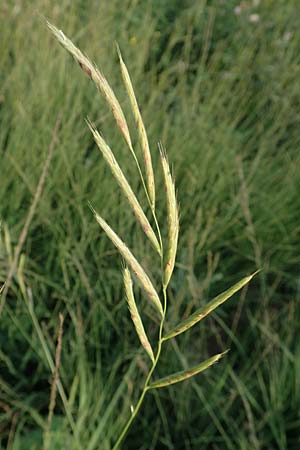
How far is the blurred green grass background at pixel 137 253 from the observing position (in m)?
2.00

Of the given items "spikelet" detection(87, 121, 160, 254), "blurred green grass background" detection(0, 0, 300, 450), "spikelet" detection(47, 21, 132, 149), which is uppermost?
"spikelet" detection(47, 21, 132, 149)

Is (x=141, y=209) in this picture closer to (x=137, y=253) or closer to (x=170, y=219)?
(x=170, y=219)

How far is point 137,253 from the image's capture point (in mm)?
2252

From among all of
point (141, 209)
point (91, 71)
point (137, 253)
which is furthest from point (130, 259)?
point (137, 253)

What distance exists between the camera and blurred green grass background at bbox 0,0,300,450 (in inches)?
78.7

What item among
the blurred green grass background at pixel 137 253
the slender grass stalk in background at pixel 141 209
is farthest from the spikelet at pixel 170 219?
the blurred green grass background at pixel 137 253

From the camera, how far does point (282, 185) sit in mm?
2809

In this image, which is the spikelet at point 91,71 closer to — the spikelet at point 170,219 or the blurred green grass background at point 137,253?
the spikelet at point 170,219

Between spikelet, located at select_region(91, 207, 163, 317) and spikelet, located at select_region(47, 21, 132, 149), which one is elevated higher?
spikelet, located at select_region(47, 21, 132, 149)

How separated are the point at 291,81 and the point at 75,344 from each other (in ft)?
6.10

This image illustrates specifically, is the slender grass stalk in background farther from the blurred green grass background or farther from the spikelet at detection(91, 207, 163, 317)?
the blurred green grass background

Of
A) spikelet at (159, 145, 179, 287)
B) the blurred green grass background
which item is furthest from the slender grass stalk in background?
the blurred green grass background

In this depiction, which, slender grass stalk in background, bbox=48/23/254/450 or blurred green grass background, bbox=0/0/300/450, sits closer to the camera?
slender grass stalk in background, bbox=48/23/254/450

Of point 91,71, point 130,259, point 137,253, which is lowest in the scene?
point 137,253
